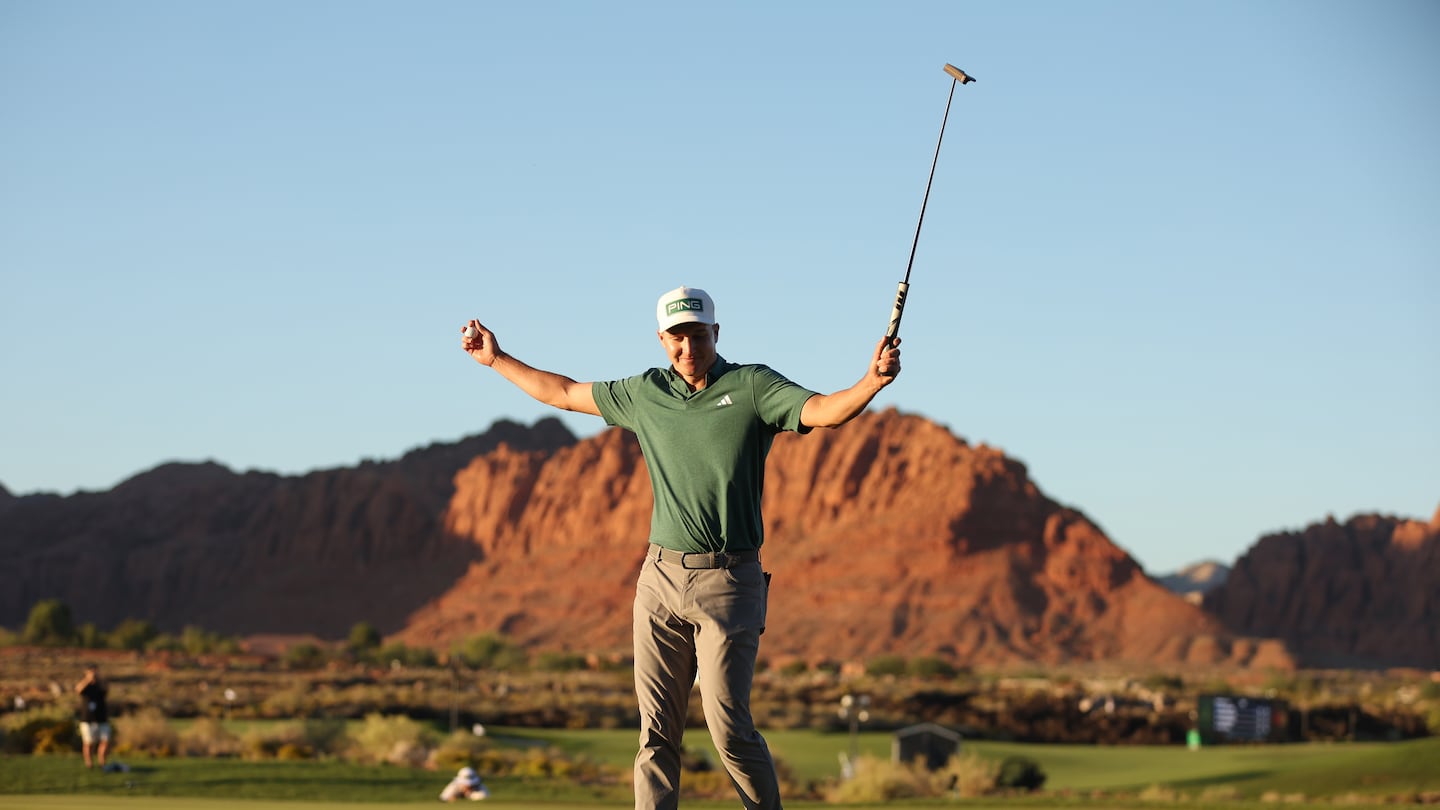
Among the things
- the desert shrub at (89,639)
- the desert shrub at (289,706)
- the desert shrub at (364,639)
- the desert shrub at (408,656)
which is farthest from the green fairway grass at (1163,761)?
the desert shrub at (89,639)

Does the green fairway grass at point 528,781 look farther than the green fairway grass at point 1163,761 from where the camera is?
No

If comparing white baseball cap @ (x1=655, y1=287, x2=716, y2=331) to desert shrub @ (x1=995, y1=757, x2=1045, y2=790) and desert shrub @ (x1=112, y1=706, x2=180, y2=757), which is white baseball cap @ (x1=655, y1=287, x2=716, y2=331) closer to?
desert shrub @ (x1=112, y1=706, x2=180, y2=757)

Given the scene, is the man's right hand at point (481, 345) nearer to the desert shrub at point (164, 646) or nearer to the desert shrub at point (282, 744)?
the desert shrub at point (282, 744)

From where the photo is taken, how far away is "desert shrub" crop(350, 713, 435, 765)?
Result: 2445cm

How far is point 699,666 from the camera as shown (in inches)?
276

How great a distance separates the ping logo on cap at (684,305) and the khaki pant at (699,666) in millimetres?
1044

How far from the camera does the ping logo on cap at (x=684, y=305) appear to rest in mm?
6902

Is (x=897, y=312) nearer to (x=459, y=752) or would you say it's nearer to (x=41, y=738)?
(x=459, y=752)

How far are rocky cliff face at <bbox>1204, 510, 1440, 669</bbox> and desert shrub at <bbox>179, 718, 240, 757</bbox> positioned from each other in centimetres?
9420

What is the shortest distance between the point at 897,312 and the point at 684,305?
2.85 ft

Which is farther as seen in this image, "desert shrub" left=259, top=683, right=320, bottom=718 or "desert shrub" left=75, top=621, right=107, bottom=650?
"desert shrub" left=75, top=621, right=107, bottom=650

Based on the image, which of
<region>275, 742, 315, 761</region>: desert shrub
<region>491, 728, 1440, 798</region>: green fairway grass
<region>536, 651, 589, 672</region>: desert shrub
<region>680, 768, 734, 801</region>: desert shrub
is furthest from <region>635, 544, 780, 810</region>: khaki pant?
<region>536, 651, 589, 672</region>: desert shrub

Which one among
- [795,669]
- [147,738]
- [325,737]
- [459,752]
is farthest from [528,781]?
[795,669]

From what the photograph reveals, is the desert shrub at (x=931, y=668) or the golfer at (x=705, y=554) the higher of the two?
the golfer at (x=705, y=554)
